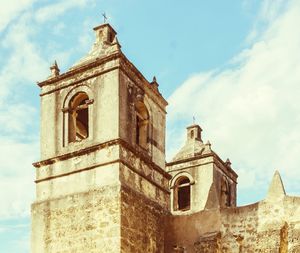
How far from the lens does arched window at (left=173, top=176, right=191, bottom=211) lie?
66.4ft

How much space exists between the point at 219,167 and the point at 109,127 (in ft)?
25.6

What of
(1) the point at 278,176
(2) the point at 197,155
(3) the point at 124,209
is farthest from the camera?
(2) the point at 197,155

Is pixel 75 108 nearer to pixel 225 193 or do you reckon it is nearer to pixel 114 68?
pixel 114 68

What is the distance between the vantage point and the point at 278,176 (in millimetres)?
14188

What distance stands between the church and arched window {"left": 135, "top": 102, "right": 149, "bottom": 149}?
27mm

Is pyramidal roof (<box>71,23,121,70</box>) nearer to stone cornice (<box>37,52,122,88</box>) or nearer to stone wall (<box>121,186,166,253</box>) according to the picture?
stone cornice (<box>37,52,122,88</box>)

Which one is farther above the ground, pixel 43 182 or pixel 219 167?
pixel 219 167

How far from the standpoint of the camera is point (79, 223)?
13359 millimetres

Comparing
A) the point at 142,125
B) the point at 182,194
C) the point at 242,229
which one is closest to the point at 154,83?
the point at 142,125

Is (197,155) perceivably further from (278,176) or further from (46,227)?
(46,227)

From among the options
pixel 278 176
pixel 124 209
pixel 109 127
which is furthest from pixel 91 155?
pixel 278 176

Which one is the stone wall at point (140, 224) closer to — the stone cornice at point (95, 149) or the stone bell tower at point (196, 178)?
the stone cornice at point (95, 149)

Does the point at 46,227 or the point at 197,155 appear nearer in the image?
the point at 46,227

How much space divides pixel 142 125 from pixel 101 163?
90.0 inches
